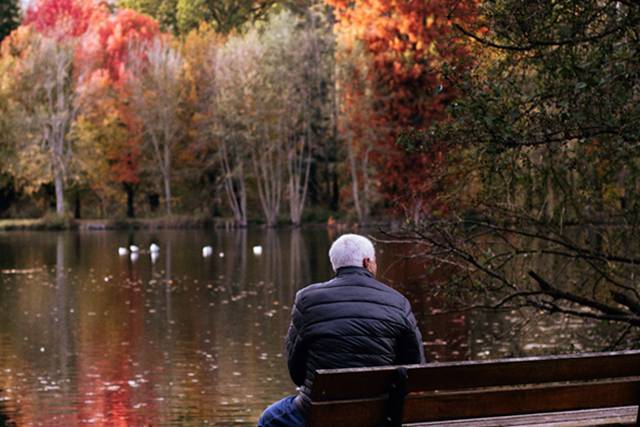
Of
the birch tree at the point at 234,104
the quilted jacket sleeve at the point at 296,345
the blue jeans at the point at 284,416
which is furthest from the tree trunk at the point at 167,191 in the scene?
the quilted jacket sleeve at the point at 296,345

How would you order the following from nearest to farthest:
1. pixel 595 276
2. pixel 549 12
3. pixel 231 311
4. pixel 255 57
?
1. pixel 549 12
2. pixel 595 276
3. pixel 231 311
4. pixel 255 57

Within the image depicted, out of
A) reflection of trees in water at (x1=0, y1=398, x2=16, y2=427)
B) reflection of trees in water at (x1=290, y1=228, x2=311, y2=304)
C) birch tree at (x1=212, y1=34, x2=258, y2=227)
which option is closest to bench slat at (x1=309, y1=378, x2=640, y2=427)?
reflection of trees in water at (x1=0, y1=398, x2=16, y2=427)

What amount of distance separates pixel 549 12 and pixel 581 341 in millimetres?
12036

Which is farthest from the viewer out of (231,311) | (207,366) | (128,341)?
(231,311)

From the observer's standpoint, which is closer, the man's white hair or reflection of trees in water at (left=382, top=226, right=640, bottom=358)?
the man's white hair

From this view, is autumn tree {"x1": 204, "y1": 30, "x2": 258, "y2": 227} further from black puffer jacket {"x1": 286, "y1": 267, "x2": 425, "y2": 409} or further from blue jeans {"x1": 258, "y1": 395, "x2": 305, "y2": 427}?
black puffer jacket {"x1": 286, "y1": 267, "x2": 425, "y2": 409}

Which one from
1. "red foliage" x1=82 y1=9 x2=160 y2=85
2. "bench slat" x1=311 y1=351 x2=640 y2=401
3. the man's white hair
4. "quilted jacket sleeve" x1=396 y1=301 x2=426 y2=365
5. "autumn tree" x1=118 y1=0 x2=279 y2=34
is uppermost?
"autumn tree" x1=118 y1=0 x2=279 y2=34

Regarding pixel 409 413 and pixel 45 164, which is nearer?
pixel 409 413

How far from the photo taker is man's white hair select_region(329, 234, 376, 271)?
673 centimetres

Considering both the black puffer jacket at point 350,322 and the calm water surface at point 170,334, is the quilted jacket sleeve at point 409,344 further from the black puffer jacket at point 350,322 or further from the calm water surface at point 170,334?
the calm water surface at point 170,334

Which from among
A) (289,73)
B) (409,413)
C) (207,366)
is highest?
(289,73)

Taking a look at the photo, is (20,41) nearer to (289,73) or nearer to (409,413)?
(289,73)

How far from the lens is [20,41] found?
68.9 metres

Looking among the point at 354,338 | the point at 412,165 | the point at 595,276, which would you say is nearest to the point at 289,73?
the point at 412,165
